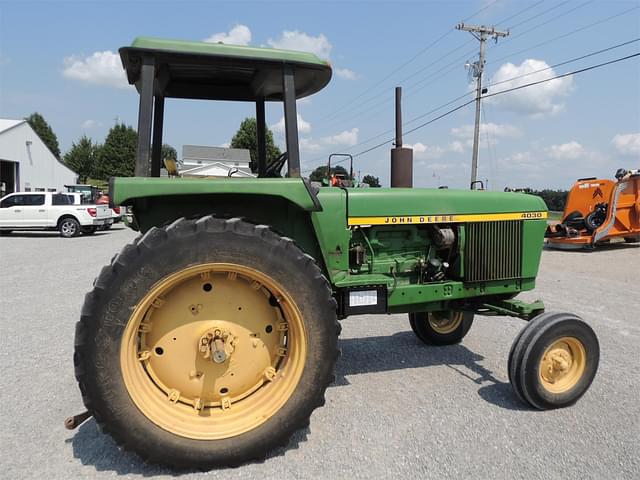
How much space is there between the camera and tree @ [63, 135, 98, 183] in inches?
2103

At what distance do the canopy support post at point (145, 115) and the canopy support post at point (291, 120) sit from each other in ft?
2.44

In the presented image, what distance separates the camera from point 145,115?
7.95ft

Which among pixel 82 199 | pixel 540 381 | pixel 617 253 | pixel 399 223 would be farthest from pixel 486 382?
pixel 82 199

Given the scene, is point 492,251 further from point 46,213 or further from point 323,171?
point 46,213

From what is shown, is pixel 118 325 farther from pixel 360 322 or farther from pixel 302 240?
pixel 360 322

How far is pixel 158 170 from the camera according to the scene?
128 inches

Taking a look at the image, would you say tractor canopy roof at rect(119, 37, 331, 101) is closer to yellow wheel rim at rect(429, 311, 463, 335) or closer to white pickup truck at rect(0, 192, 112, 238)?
yellow wheel rim at rect(429, 311, 463, 335)

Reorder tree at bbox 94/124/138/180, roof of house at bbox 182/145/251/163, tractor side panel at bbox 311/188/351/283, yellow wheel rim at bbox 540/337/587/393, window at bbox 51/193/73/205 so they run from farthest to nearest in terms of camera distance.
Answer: tree at bbox 94/124/138/180
window at bbox 51/193/73/205
roof of house at bbox 182/145/251/163
yellow wheel rim at bbox 540/337/587/393
tractor side panel at bbox 311/188/351/283

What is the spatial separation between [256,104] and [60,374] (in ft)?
8.49

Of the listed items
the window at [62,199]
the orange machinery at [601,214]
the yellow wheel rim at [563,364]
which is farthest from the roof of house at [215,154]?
the window at [62,199]

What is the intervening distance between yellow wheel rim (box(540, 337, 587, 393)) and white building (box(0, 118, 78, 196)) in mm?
30225

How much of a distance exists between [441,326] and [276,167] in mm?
2181

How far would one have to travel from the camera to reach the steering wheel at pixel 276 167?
297 cm

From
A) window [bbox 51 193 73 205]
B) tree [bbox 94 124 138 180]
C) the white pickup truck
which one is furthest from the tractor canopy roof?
tree [bbox 94 124 138 180]
